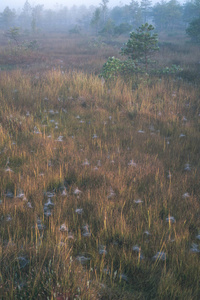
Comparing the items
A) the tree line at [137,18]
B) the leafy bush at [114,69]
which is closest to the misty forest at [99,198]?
the leafy bush at [114,69]

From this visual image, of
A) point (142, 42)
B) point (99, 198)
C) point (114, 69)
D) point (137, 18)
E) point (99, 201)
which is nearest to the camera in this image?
point (99, 201)

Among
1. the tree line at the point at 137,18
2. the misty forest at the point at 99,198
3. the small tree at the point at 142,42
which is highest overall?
the tree line at the point at 137,18

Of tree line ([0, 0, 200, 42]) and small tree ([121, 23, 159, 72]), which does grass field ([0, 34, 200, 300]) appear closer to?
small tree ([121, 23, 159, 72])

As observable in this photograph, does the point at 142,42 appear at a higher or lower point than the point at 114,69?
higher

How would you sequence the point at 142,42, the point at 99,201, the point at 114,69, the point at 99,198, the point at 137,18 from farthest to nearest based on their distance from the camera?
the point at 137,18 → the point at 142,42 → the point at 114,69 → the point at 99,198 → the point at 99,201

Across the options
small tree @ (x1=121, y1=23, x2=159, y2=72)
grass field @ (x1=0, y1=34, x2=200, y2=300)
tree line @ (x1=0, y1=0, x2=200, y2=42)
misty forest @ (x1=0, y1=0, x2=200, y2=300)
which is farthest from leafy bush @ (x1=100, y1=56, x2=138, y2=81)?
tree line @ (x1=0, y1=0, x2=200, y2=42)

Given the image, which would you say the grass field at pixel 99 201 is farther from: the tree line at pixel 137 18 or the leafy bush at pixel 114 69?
the tree line at pixel 137 18

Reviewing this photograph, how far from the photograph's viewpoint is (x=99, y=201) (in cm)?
266

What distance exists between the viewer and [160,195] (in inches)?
115

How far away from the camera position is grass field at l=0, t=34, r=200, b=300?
5.70ft

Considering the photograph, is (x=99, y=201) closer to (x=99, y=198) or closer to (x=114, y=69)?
(x=99, y=198)

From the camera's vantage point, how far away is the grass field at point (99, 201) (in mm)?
1738

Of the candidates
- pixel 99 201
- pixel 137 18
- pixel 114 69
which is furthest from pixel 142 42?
pixel 137 18

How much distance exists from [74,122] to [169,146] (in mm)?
2150
